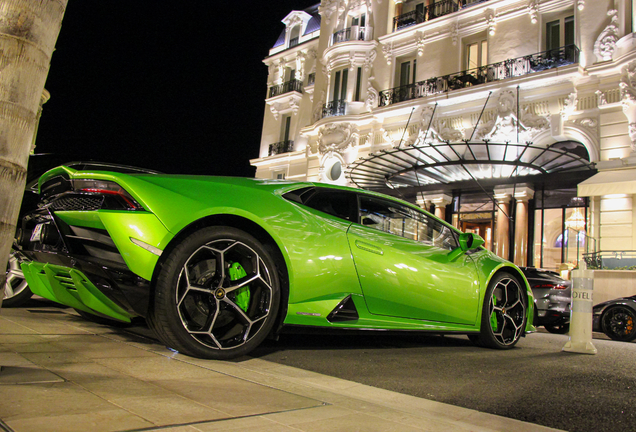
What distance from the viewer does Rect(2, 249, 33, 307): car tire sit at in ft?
15.3

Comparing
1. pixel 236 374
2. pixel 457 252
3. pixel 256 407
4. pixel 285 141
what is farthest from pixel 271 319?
pixel 285 141

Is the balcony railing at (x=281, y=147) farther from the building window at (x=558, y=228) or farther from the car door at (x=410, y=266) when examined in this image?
the car door at (x=410, y=266)

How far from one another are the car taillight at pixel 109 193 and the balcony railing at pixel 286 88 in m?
24.8

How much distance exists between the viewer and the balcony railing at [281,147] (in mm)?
26131

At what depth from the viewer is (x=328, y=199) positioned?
3.46 metres

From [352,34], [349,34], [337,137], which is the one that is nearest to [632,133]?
[337,137]

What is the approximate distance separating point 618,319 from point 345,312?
22.3ft

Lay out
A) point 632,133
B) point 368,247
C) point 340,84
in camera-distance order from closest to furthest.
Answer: point 368,247 < point 632,133 < point 340,84

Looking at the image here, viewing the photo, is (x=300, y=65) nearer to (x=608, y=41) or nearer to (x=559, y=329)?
(x=608, y=41)

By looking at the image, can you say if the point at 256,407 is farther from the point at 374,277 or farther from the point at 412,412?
the point at 374,277

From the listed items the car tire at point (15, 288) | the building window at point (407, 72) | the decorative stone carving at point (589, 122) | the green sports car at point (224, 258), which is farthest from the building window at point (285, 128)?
the green sports car at point (224, 258)

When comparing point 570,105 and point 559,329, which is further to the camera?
point 570,105

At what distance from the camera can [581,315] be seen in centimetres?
484

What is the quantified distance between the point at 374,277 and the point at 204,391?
167 centimetres
